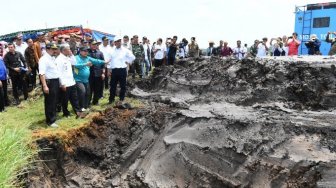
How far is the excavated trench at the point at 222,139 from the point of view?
693 centimetres

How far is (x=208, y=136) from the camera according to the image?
7965 millimetres

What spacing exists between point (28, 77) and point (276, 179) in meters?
8.81

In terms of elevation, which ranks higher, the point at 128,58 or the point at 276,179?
the point at 128,58

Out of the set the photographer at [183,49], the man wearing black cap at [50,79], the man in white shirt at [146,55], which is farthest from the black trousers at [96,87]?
the photographer at [183,49]

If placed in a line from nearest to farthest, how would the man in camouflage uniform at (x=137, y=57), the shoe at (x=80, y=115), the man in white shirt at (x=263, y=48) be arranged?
1. the shoe at (x=80, y=115)
2. the man in camouflage uniform at (x=137, y=57)
3. the man in white shirt at (x=263, y=48)

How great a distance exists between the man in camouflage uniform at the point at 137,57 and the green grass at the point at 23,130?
2184 mm

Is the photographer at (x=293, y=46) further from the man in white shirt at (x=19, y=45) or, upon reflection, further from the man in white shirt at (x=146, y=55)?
the man in white shirt at (x=19, y=45)

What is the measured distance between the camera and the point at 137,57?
14250 millimetres

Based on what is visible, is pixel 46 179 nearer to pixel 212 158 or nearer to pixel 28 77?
pixel 212 158

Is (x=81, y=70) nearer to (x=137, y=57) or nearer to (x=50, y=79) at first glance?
(x=50, y=79)

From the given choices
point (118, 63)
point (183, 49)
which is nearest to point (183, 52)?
point (183, 49)

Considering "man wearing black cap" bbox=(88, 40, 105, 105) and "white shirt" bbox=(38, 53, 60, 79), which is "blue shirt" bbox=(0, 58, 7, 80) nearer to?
"man wearing black cap" bbox=(88, 40, 105, 105)

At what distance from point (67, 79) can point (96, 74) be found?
1.63 meters

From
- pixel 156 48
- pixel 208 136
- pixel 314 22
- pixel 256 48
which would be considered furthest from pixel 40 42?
pixel 314 22
